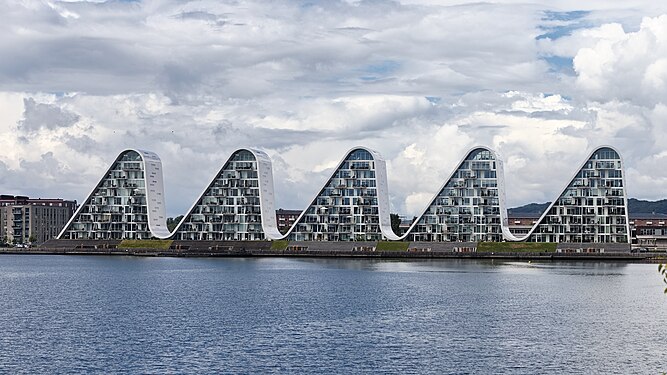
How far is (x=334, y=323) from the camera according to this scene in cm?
8450

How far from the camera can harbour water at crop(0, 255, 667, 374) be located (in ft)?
213

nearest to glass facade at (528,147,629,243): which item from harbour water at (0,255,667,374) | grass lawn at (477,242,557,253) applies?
grass lawn at (477,242,557,253)

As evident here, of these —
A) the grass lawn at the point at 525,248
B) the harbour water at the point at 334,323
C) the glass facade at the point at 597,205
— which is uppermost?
the glass facade at the point at 597,205

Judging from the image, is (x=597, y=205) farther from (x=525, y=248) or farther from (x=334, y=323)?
(x=334, y=323)

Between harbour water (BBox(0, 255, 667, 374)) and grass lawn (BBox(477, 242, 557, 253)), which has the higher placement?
grass lawn (BBox(477, 242, 557, 253))

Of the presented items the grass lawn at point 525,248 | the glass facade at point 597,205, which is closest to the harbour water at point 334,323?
the glass facade at point 597,205

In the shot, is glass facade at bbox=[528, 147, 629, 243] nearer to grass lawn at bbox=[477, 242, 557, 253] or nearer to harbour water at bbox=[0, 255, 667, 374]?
grass lawn at bbox=[477, 242, 557, 253]

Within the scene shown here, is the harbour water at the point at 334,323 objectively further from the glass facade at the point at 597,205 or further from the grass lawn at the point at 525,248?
the grass lawn at the point at 525,248

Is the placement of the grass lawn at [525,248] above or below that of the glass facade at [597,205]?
below

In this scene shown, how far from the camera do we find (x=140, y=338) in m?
74.6

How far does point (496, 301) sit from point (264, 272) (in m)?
57.1

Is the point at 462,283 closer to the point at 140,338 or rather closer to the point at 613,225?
the point at 140,338

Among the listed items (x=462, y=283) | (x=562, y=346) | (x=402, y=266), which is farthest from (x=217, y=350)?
(x=402, y=266)

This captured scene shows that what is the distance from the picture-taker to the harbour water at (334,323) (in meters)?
65.0
